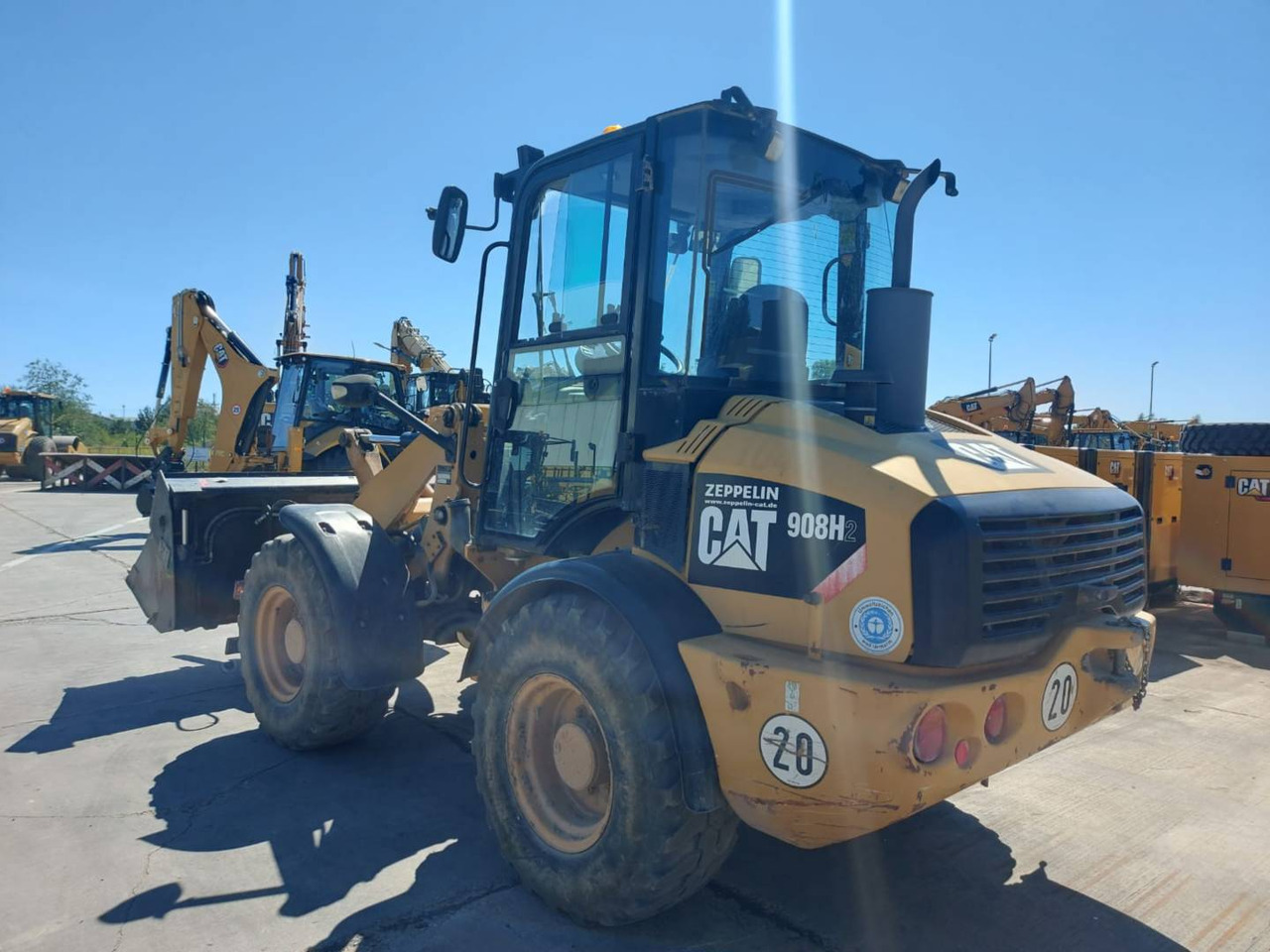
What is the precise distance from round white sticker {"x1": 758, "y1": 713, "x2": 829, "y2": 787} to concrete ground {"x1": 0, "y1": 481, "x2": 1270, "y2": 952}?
80cm

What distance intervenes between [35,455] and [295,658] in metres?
28.0

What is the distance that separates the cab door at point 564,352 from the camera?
3.62 metres

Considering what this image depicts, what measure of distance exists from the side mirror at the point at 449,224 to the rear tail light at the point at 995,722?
9.62 ft

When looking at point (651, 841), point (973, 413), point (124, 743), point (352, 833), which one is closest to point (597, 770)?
point (651, 841)

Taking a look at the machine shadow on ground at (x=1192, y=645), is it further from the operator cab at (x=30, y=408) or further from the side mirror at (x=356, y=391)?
the operator cab at (x=30, y=408)

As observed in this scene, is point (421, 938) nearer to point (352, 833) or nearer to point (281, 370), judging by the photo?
point (352, 833)

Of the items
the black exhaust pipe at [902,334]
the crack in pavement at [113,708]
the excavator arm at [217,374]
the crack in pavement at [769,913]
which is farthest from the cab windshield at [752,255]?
the excavator arm at [217,374]

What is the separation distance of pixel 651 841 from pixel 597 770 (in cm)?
39

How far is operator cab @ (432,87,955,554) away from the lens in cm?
339

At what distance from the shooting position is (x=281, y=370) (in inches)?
501


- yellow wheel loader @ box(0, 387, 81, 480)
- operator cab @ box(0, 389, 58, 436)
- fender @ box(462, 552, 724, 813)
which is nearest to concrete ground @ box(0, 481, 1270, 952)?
fender @ box(462, 552, 724, 813)

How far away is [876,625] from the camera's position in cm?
264

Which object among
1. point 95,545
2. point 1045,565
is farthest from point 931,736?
point 95,545

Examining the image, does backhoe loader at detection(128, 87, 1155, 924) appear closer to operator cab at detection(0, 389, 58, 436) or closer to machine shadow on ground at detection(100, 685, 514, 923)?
machine shadow on ground at detection(100, 685, 514, 923)
